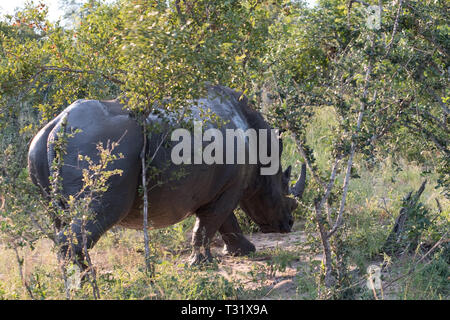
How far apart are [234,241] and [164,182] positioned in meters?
2.03

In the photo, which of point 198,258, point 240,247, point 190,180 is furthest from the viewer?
point 240,247

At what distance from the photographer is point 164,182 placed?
519 cm

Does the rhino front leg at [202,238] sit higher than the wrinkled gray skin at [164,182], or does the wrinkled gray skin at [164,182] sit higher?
the wrinkled gray skin at [164,182]

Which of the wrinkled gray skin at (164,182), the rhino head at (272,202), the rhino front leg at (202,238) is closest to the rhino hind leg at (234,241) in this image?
the wrinkled gray skin at (164,182)

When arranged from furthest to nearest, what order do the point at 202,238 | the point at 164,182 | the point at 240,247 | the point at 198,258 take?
the point at 240,247 → the point at 202,238 → the point at 198,258 → the point at 164,182

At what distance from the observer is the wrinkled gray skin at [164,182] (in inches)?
185

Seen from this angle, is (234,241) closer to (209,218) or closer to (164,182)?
(209,218)

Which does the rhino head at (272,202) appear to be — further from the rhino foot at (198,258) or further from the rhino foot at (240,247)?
the rhino foot at (198,258)

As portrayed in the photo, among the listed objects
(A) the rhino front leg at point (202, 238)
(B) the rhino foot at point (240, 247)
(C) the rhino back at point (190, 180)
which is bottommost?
(B) the rhino foot at point (240, 247)

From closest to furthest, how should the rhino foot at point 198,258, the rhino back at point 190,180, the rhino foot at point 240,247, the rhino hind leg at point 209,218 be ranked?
the rhino back at point 190,180
the rhino foot at point 198,258
the rhino hind leg at point 209,218
the rhino foot at point 240,247

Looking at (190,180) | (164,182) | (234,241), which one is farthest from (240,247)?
(164,182)

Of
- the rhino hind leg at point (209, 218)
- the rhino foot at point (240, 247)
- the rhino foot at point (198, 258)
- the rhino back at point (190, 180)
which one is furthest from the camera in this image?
the rhino foot at point (240, 247)
